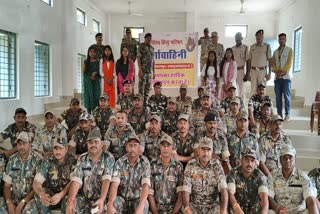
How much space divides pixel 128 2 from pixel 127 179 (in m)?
8.32

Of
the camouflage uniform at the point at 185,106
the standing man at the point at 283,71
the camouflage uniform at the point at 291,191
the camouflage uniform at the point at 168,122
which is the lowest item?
the camouflage uniform at the point at 291,191

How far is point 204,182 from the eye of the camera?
3549 mm

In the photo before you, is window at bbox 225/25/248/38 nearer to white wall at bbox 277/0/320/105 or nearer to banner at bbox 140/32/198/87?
white wall at bbox 277/0/320/105

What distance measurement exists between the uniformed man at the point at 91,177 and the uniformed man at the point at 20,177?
0.52 metres

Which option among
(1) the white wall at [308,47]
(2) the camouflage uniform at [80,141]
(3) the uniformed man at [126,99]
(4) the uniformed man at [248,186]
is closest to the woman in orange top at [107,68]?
(3) the uniformed man at [126,99]

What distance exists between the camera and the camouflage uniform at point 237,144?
4191mm

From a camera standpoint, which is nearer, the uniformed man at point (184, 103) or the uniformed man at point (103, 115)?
the uniformed man at point (103, 115)

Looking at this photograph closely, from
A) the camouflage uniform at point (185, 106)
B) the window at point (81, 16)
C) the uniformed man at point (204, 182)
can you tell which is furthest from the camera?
the window at point (81, 16)

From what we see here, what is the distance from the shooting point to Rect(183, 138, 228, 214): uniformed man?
3.52 meters

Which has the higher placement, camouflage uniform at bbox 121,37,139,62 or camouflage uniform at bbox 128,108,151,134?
camouflage uniform at bbox 121,37,139,62

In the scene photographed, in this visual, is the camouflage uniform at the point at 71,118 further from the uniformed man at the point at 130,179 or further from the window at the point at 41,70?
the window at the point at 41,70

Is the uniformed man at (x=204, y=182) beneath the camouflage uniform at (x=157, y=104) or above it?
beneath

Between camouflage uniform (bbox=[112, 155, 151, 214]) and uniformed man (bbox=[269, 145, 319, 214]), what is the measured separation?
1289 mm

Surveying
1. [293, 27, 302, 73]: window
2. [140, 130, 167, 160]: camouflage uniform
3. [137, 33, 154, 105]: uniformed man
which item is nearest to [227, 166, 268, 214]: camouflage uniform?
[140, 130, 167, 160]: camouflage uniform
